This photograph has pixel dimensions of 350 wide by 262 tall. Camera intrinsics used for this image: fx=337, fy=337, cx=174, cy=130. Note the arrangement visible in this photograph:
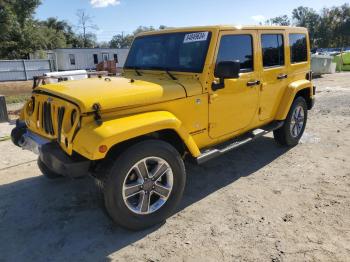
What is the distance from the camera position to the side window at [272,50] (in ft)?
15.6

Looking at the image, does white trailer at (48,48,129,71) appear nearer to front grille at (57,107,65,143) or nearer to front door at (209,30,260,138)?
front door at (209,30,260,138)

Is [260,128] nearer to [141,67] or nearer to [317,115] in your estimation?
[141,67]

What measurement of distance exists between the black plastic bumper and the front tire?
0.24 meters

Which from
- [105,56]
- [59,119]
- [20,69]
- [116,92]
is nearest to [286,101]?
[116,92]

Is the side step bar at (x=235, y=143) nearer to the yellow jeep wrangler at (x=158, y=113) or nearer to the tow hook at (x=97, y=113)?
the yellow jeep wrangler at (x=158, y=113)

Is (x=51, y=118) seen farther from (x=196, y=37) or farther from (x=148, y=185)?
(x=196, y=37)

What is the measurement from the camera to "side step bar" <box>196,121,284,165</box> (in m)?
3.85

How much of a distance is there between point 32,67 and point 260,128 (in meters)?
20.0

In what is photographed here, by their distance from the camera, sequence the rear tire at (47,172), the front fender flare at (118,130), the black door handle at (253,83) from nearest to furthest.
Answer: the front fender flare at (118,130) < the black door handle at (253,83) < the rear tire at (47,172)

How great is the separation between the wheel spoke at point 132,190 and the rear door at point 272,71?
94.9 inches

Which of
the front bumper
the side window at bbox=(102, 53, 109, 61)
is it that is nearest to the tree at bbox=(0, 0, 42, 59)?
the side window at bbox=(102, 53, 109, 61)

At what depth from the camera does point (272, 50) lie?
4949 millimetres

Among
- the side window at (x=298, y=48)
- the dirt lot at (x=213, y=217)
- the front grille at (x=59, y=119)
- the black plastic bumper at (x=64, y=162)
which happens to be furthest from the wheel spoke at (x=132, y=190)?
the side window at (x=298, y=48)

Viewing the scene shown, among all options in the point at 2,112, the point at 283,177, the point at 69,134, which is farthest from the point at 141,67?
the point at 2,112
